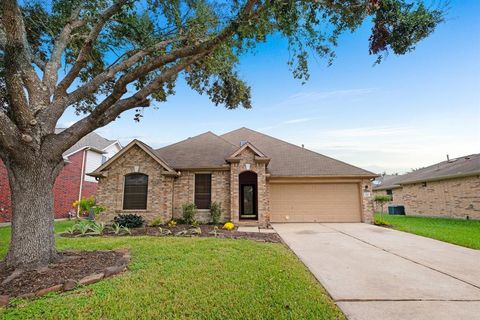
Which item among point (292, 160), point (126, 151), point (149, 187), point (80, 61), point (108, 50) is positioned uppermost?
point (108, 50)

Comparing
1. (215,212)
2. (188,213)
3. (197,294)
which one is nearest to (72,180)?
(188,213)

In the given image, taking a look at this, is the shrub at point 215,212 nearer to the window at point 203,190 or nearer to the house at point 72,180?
the window at point 203,190

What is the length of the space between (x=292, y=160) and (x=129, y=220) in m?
10.1

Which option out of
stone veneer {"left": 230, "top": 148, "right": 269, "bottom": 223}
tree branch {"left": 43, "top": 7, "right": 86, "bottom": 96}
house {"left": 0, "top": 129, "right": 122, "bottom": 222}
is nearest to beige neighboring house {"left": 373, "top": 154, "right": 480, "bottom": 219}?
stone veneer {"left": 230, "top": 148, "right": 269, "bottom": 223}

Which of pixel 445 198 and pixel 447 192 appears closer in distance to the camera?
pixel 447 192

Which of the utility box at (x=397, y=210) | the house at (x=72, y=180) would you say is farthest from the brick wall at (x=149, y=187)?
the utility box at (x=397, y=210)

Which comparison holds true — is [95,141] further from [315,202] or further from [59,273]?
[59,273]

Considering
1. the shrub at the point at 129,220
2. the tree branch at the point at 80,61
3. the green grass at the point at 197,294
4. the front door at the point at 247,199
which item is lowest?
the green grass at the point at 197,294

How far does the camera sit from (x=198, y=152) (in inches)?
560

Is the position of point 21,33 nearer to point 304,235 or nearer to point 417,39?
point 417,39

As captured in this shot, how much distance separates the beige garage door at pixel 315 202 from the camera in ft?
44.0

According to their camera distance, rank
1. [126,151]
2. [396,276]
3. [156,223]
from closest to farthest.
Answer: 1. [396,276]
2. [156,223]
3. [126,151]

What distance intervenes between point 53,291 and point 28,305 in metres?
0.47

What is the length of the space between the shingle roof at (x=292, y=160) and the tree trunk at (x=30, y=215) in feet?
33.9
